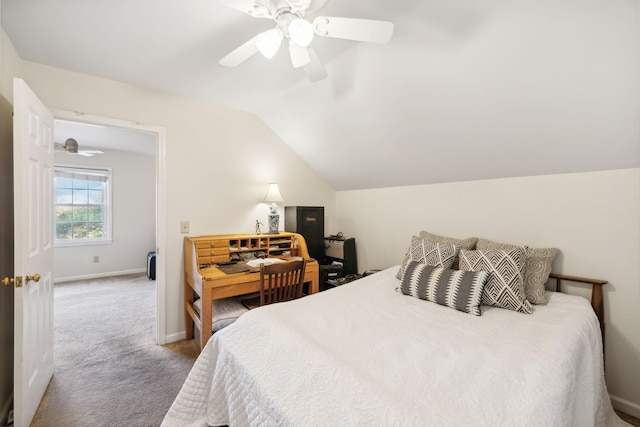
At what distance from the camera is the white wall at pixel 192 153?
218 centimetres

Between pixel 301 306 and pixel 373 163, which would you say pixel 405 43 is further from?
pixel 301 306

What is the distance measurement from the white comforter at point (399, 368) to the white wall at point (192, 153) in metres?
1.46

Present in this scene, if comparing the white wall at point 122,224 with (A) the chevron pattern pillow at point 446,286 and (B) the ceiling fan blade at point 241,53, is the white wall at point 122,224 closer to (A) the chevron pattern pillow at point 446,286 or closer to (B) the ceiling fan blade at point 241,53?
(B) the ceiling fan blade at point 241,53

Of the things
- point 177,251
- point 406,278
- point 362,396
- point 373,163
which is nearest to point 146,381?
point 177,251

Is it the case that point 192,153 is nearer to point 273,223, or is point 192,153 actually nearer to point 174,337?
point 273,223

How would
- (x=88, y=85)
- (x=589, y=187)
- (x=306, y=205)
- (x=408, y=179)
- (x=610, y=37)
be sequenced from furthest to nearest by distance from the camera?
A: 1. (x=306, y=205)
2. (x=408, y=179)
3. (x=88, y=85)
4. (x=589, y=187)
5. (x=610, y=37)

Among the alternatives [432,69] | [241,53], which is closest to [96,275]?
[241,53]

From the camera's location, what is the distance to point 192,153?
8.71ft

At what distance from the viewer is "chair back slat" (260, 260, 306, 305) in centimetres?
213

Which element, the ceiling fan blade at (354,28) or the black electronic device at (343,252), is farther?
the black electronic device at (343,252)

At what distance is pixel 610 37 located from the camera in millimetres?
1234

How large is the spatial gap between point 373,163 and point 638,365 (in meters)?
2.37

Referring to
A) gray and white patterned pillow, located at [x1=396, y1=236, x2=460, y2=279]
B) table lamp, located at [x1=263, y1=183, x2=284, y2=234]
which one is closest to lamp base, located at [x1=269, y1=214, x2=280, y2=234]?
table lamp, located at [x1=263, y1=183, x2=284, y2=234]

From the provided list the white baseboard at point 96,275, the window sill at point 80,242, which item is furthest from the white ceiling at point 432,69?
the white baseboard at point 96,275
